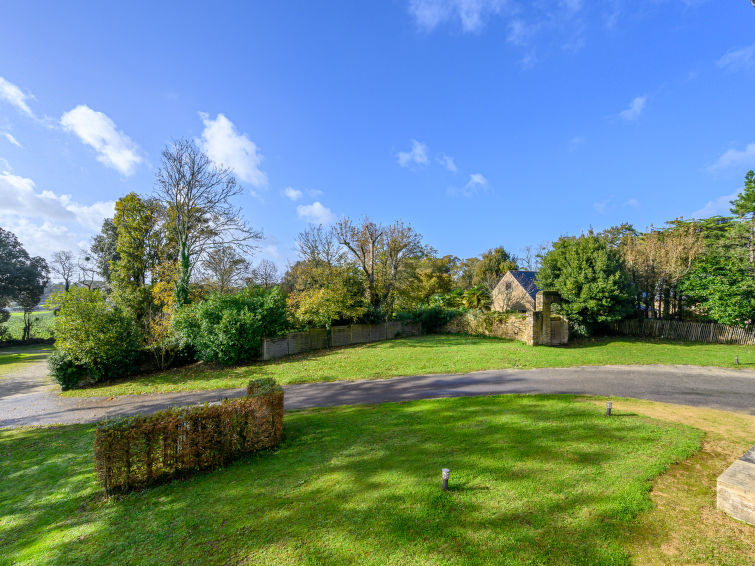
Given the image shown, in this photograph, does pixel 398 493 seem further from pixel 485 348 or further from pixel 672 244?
pixel 672 244

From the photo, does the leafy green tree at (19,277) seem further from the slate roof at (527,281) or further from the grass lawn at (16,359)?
the slate roof at (527,281)

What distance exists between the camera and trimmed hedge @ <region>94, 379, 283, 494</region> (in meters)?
5.00

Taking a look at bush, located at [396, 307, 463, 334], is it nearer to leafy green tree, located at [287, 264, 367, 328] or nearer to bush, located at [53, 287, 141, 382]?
leafy green tree, located at [287, 264, 367, 328]

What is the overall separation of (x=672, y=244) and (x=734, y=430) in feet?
68.0

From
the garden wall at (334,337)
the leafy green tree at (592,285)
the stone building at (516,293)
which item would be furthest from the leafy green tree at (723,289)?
the garden wall at (334,337)

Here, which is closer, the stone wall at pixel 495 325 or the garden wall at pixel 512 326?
the garden wall at pixel 512 326

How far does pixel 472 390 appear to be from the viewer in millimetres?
10062

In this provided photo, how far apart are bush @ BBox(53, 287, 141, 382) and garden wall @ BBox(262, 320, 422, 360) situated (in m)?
6.52

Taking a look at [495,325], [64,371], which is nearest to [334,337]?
[495,325]

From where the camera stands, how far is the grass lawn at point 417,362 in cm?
1335

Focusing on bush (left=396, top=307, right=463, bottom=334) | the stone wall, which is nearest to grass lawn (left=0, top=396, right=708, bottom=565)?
the stone wall

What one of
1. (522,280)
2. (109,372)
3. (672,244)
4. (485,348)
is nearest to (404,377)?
(485,348)

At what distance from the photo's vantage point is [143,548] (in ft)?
12.1

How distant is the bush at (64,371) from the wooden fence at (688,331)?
31.5 m
